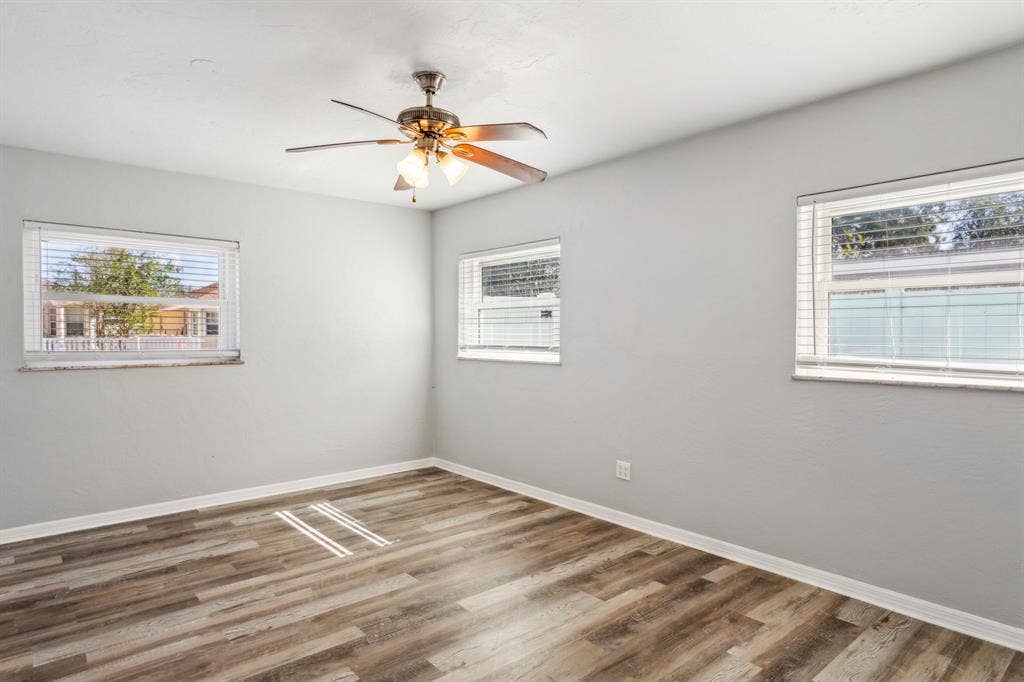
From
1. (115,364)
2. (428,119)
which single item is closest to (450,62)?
(428,119)

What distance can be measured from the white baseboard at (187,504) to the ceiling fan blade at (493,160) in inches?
124

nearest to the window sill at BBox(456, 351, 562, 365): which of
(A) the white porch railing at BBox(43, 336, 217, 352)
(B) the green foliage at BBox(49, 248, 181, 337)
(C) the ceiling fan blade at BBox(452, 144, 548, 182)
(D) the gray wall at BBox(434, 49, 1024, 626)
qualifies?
(D) the gray wall at BBox(434, 49, 1024, 626)

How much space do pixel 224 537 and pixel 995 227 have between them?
4255 mm

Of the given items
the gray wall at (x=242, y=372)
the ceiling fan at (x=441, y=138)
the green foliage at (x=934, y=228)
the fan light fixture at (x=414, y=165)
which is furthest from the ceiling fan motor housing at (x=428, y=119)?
the gray wall at (x=242, y=372)

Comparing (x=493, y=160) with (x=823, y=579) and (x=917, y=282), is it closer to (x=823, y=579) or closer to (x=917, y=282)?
(x=917, y=282)

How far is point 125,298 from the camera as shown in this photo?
3.93 m

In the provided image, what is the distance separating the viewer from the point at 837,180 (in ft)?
9.12

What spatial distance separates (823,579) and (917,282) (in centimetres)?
147

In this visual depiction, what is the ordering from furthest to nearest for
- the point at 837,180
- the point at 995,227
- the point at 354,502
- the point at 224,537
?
the point at 354,502 < the point at 224,537 < the point at 837,180 < the point at 995,227

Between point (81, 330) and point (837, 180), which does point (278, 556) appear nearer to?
point (81, 330)

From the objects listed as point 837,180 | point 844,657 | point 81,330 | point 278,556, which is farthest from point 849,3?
point 81,330

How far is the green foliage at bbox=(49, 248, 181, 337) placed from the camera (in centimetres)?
378

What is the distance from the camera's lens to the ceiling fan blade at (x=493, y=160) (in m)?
2.58

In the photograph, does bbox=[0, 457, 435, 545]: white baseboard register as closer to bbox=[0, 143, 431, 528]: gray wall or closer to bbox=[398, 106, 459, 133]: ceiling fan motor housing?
bbox=[0, 143, 431, 528]: gray wall
